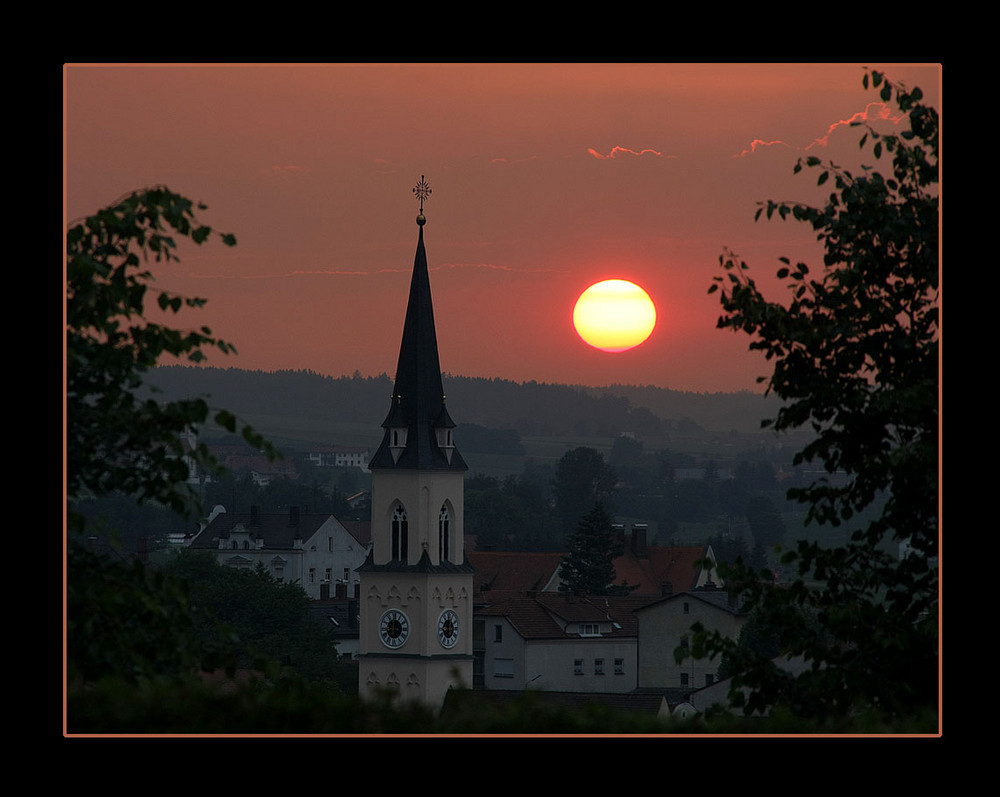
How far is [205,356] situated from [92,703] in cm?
220

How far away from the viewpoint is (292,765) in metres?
8.61

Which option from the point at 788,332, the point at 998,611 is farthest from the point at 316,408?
the point at 998,611

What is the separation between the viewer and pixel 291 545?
6338 cm

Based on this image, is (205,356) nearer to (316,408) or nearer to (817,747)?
(817,747)

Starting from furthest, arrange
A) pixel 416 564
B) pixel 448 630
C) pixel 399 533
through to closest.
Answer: pixel 399 533
pixel 416 564
pixel 448 630

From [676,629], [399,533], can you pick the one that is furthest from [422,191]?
[399,533]

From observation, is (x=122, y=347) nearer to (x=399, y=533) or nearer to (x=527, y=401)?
(x=527, y=401)

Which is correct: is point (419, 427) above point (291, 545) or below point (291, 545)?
above

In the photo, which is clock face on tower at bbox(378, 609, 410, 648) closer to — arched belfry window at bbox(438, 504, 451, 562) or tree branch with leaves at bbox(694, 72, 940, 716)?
arched belfry window at bbox(438, 504, 451, 562)

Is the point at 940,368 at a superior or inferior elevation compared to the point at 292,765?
superior

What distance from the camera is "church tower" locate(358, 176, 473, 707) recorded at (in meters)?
61.8

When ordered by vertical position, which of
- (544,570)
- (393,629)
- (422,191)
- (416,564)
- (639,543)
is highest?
(422,191)

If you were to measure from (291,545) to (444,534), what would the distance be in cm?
684
